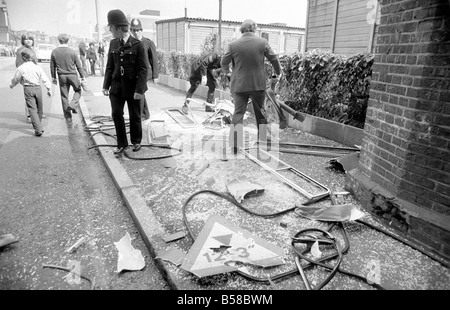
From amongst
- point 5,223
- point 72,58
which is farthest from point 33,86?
point 5,223

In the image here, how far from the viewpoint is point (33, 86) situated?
6141 mm

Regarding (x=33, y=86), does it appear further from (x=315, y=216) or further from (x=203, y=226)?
(x=315, y=216)

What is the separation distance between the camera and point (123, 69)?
4785mm

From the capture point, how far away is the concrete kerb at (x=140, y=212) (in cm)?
259

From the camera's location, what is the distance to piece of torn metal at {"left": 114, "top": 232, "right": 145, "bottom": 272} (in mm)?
2486

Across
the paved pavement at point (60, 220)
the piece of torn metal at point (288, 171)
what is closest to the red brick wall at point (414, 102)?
the piece of torn metal at point (288, 171)

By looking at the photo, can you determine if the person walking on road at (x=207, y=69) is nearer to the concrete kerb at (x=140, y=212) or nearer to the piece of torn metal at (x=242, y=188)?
the concrete kerb at (x=140, y=212)

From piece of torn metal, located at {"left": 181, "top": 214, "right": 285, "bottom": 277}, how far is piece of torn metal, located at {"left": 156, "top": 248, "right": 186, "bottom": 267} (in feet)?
0.26

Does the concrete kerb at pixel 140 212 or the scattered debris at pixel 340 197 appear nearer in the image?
the concrete kerb at pixel 140 212

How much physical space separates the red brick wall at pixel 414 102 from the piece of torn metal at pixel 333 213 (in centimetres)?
45

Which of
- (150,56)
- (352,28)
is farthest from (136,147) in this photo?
(352,28)

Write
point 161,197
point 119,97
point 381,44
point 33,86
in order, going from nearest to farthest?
point 381,44, point 161,197, point 119,97, point 33,86

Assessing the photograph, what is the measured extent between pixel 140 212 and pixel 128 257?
687 mm
